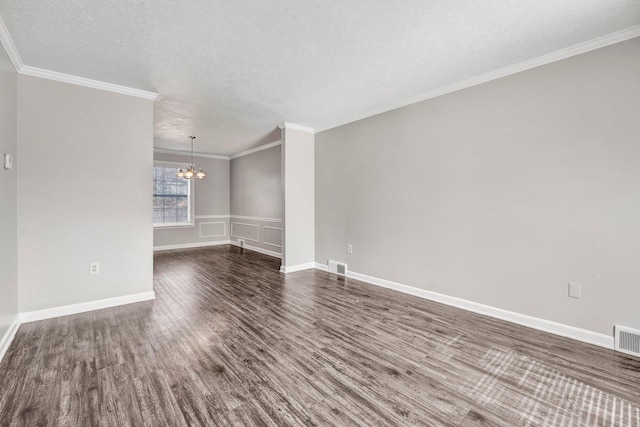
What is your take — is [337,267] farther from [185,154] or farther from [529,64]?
[185,154]

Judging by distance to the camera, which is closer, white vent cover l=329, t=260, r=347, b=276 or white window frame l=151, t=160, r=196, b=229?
white vent cover l=329, t=260, r=347, b=276

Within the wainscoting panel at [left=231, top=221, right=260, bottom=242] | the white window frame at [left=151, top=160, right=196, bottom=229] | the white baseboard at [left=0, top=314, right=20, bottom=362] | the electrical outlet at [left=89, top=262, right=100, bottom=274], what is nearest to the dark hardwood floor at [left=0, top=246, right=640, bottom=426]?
the white baseboard at [left=0, top=314, right=20, bottom=362]

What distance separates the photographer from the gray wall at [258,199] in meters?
6.50

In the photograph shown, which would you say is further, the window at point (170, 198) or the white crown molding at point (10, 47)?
the window at point (170, 198)

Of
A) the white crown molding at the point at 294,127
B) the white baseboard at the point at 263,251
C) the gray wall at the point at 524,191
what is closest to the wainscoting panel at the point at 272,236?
the white baseboard at the point at 263,251

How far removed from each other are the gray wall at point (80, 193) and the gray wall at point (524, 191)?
3227mm

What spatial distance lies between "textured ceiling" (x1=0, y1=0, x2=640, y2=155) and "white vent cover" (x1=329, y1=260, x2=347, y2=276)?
2678 mm

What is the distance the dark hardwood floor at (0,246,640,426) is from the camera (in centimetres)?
163

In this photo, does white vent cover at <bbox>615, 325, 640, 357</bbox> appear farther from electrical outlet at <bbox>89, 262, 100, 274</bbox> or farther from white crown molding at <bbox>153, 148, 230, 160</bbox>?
white crown molding at <bbox>153, 148, 230, 160</bbox>

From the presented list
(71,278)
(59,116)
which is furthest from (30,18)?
(71,278)

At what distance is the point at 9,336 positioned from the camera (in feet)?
8.14

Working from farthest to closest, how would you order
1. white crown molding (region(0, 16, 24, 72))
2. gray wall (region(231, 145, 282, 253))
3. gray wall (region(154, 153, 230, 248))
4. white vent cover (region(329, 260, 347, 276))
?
gray wall (region(154, 153, 230, 248)), gray wall (region(231, 145, 282, 253)), white vent cover (region(329, 260, 347, 276)), white crown molding (region(0, 16, 24, 72))

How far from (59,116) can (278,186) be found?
3913 mm

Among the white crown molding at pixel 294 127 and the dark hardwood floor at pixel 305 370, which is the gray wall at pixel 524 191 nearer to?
the dark hardwood floor at pixel 305 370
